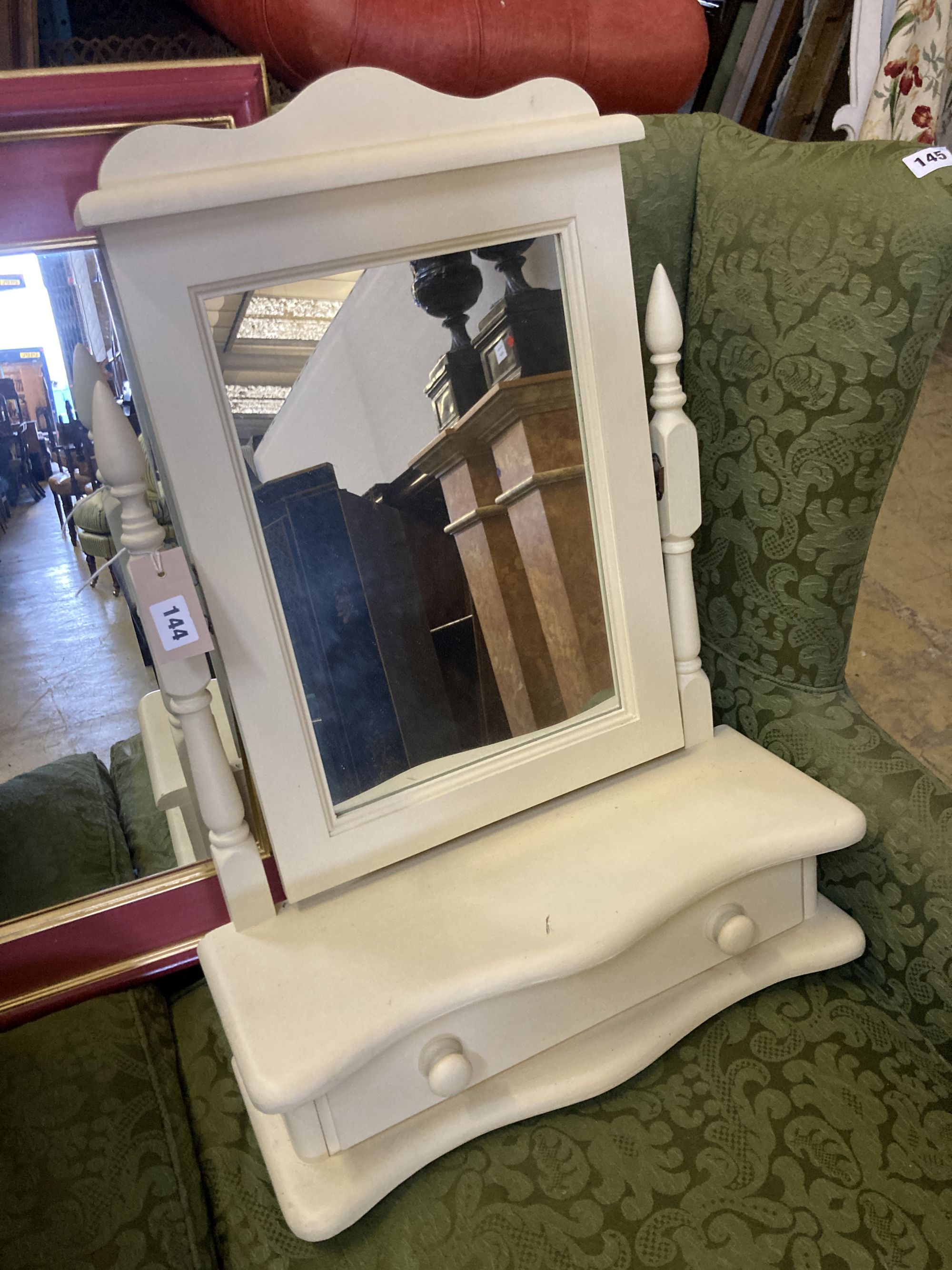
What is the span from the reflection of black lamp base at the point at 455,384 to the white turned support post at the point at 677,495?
0.20m

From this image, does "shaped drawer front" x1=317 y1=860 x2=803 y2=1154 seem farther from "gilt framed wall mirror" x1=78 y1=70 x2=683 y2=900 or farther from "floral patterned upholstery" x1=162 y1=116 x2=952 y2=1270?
"gilt framed wall mirror" x1=78 y1=70 x2=683 y2=900

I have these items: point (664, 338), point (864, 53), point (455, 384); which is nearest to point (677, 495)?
point (664, 338)

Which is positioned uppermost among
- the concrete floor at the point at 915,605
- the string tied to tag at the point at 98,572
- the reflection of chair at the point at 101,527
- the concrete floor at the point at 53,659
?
the reflection of chair at the point at 101,527

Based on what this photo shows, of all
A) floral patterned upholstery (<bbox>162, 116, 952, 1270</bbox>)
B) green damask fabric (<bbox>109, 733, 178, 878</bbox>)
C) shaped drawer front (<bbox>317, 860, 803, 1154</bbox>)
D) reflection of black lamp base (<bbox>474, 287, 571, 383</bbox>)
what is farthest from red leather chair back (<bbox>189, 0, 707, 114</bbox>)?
shaped drawer front (<bbox>317, 860, 803, 1154</bbox>)

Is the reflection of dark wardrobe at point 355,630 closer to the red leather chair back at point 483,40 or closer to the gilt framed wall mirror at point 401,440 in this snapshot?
the gilt framed wall mirror at point 401,440

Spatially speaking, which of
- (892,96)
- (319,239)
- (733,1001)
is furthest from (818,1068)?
(892,96)

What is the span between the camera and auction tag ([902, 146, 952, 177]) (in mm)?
906

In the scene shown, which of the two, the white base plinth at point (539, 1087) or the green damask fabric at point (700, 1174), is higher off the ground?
Result: the white base plinth at point (539, 1087)

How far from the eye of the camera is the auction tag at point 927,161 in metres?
0.91

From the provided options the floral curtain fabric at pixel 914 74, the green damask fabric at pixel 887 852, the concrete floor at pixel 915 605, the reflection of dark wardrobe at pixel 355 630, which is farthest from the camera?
the concrete floor at pixel 915 605

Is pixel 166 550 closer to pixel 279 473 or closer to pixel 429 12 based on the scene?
pixel 279 473

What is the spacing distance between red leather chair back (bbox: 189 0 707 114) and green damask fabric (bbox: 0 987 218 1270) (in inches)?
42.9

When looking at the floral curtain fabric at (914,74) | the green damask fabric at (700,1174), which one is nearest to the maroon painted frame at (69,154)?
the green damask fabric at (700,1174)

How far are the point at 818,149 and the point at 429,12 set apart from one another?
462 mm
